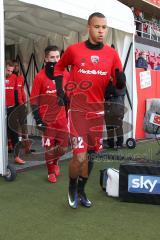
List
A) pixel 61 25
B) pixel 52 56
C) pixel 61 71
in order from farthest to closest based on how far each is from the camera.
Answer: pixel 61 25
pixel 52 56
pixel 61 71

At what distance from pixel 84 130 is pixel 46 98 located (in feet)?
4.98

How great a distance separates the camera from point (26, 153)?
7293mm

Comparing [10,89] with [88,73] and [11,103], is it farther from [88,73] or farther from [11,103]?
[88,73]

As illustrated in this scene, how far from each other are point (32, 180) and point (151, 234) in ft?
7.85

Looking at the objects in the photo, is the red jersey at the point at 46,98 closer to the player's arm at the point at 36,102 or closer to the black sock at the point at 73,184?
the player's arm at the point at 36,102

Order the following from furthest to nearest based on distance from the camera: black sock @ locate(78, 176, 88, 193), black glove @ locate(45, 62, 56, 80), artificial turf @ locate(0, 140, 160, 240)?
black glove @ locate(45, 62, 56, 80) → black sock @ locate(78, 176, 88, 193) → artificial turf @ locate(0, 140, 160, 240)

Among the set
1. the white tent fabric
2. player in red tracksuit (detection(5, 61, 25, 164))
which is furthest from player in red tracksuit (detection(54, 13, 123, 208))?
player in red tracksuit (detection(5, 61, 25, 164))

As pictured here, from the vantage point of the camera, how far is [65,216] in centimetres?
371

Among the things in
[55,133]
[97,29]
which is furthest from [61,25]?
[97,29]

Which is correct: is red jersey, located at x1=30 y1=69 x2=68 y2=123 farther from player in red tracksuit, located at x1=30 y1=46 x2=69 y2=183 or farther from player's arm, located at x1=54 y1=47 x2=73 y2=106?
player's arm, located at x1=54 y1=47 x2=73 y2=106

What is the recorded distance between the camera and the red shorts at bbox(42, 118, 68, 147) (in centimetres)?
514

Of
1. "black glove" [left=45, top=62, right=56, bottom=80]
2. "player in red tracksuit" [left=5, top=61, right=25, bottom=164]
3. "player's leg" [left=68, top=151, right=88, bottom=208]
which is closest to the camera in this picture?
"player's leg" [left=68, top=151, right=88, bottom=208]

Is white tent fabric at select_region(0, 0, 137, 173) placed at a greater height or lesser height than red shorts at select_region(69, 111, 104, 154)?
greater

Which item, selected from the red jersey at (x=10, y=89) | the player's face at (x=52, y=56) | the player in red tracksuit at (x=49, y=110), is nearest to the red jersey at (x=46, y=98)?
the player in red tracksuit at (x=49, y=110)
